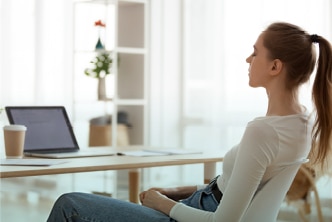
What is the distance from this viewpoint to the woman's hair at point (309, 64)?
6.15ft

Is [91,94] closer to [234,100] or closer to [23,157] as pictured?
[234,100]

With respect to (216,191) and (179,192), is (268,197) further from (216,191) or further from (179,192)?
(179,192)

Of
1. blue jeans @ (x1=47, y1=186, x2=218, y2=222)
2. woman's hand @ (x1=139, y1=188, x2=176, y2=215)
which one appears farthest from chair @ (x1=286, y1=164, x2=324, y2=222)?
blue jeans @ (x1=47, y1=186, x2=218, y2=222)

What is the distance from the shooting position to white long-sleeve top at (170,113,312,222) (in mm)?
Answer: 1693

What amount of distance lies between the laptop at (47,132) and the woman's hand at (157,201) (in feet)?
1.98

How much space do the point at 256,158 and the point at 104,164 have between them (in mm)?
725

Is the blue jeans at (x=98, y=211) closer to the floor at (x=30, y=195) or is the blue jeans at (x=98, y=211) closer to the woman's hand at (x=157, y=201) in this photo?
the woman's hand at (x=157, y=201)

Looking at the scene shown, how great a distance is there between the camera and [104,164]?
7.41 ft

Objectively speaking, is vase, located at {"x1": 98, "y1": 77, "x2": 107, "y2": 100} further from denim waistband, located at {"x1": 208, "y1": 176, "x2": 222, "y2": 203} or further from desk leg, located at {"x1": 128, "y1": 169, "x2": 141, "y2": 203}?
denim waistband, located at {"x1": 208, "y1": 176, "x2": 222, "y2": 203}

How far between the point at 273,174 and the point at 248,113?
8.78ft

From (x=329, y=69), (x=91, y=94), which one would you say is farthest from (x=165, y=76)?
(x=329, y=69)

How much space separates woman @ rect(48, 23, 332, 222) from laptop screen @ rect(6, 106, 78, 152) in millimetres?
770

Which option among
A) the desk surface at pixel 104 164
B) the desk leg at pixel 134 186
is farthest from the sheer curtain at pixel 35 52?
the desk surface at pixel 104 164

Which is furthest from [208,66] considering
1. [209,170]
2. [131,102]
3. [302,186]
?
[209,170]
